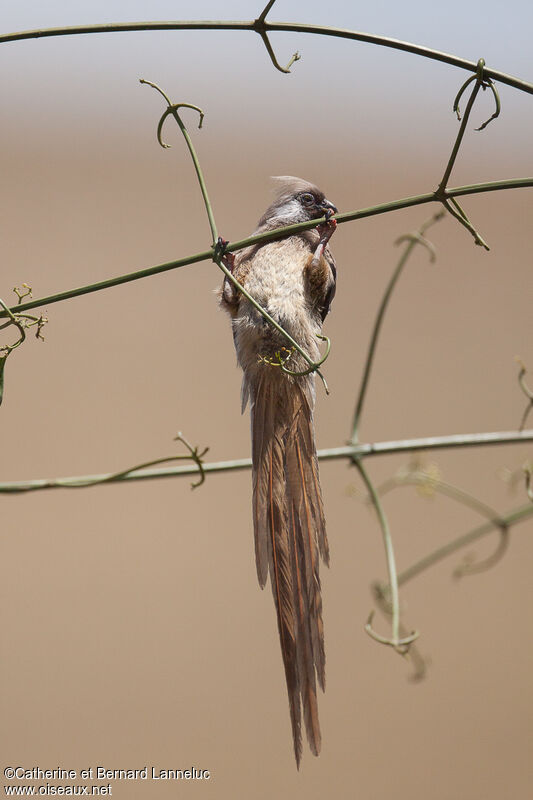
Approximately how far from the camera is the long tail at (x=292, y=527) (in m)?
1.24

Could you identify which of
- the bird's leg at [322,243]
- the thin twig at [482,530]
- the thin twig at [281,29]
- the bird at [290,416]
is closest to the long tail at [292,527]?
the bird at [290,416]

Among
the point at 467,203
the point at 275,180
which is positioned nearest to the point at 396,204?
the point at 275,180

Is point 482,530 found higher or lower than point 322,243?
lower

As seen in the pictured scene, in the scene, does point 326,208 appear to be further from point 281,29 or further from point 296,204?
point 281,29

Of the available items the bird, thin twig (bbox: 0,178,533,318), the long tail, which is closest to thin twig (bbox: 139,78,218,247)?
thin twig (bbox: 0,178,533,318)

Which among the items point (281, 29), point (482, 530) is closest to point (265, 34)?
point (281, 29)

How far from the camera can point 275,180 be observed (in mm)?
1986

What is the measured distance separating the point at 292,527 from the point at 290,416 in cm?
27

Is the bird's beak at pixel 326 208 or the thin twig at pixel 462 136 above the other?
the bird's beak at pixel 326 208

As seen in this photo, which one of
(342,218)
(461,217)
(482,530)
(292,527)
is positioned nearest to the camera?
(342,218)

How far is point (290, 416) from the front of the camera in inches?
63.0

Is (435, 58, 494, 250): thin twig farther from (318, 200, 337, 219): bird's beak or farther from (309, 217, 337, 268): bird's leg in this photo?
(318, 200, 337, 219): bird's beak

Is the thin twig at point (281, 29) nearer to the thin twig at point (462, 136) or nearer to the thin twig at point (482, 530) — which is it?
the thin twig at point (462, 136)

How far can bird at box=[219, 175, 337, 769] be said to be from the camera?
1.28 metres
